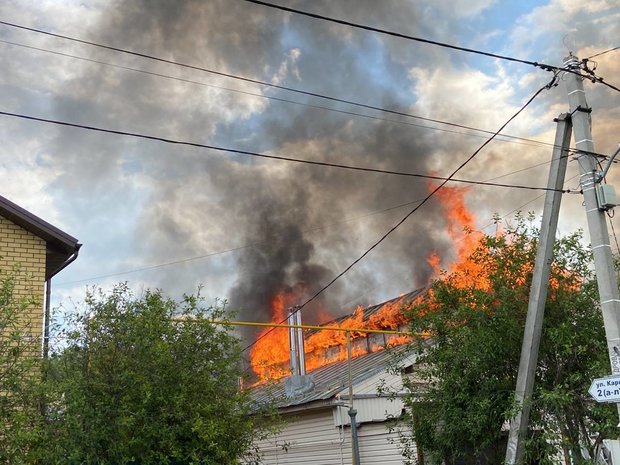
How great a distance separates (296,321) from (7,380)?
653 inches

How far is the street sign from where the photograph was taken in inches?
353

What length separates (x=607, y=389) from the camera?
9086mm

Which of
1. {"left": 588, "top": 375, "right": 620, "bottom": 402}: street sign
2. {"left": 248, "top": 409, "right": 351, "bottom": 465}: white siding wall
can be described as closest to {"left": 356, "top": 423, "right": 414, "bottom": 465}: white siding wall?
{"left": 248, "top": 409, "right": 351, "bottom": 465}: white siding wall

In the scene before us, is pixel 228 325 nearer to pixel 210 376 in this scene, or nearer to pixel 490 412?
pixel 210 376

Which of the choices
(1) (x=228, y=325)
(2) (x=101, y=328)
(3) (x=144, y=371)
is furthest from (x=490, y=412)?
(2) (x=101, y=328)

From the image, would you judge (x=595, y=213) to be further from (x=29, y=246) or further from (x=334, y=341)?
(x=334, y=341)

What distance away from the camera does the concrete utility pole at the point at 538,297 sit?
34.0 ft

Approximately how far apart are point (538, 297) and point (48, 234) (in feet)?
30.2

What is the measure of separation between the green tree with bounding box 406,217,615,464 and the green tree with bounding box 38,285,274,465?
380 centimetres

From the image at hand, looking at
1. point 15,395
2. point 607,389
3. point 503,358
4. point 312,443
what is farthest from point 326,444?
point 15,395

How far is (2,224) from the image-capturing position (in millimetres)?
12914

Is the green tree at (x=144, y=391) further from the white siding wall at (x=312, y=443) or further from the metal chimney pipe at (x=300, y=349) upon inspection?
the metal chimney pipe at (x=300, y=349)

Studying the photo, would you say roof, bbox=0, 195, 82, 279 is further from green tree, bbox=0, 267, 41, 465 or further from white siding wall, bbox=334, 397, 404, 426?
white siding wall, bbox=334, 397, 404, 426

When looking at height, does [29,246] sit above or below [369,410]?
above
